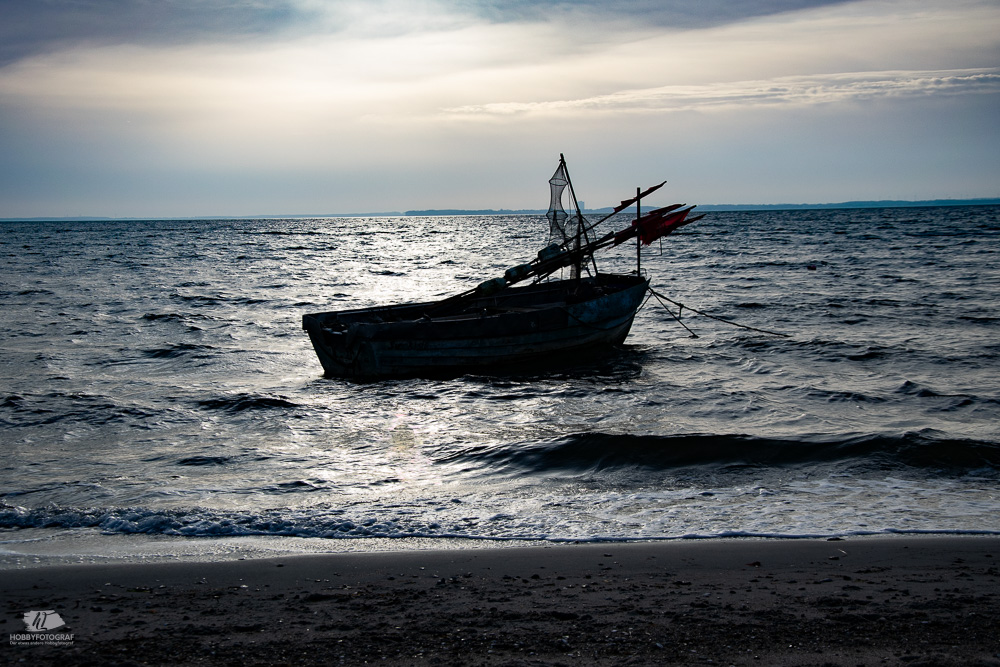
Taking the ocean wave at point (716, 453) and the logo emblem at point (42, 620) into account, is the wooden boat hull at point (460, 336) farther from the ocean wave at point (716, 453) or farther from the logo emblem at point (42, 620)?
the logo emblem at point (42, 620)

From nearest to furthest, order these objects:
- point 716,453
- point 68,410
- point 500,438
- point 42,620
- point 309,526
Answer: point 42,620 < point 309,526 < point 716,453 < point 500,438 < point 68,410

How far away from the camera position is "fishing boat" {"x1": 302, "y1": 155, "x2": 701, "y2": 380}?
587 inches

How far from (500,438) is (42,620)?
6352 mm

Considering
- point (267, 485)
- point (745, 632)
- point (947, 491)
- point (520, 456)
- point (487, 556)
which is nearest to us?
point (745, 632)

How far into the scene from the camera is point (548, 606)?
4930mm

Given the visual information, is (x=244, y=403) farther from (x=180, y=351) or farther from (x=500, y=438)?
(x=180, y=351)

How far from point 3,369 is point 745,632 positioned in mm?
16589

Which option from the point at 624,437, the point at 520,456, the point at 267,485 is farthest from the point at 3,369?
the point at 624,437

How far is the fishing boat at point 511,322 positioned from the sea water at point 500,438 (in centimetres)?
50

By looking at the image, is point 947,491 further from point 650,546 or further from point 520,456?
point 520,456

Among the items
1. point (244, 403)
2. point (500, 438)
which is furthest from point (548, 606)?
point (244, 403)

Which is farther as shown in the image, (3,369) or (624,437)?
(3,369)

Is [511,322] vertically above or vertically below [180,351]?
above

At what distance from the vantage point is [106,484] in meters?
8.37
